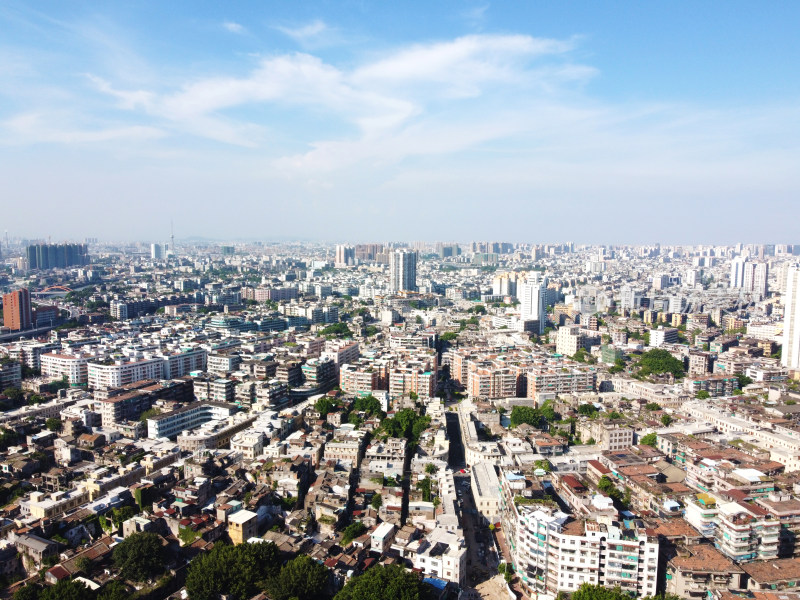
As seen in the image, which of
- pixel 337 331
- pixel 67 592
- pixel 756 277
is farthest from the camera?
pixel 756 277

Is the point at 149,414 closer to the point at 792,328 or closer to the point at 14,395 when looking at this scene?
the point at 14,395

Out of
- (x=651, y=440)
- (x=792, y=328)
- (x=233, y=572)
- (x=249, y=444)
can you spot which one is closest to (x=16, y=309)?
(x=249, y=444)

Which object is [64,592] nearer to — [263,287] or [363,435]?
[363,435]

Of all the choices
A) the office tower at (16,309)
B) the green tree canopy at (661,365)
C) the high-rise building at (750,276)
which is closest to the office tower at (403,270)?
the office tower at (16,309)

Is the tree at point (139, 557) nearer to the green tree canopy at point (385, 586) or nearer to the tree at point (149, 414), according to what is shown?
the green tree canopy at point (385, 586)

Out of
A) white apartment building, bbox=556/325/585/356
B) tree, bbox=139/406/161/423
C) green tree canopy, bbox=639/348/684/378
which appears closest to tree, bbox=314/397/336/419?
tree, bbox=139/406/161/423

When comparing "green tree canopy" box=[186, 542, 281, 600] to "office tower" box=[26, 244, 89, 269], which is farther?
"office tower" box=[26, 244, 89, 269]

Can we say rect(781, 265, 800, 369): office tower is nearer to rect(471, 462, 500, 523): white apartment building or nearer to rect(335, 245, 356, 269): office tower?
rect(471, 462, 500, 523): white apartment building
